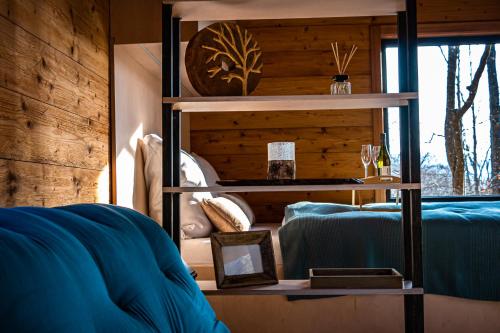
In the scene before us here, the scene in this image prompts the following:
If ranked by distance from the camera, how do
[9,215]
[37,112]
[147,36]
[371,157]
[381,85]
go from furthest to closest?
[381,85]
[371,157]
[147,36]
[37,112]
[9,215]

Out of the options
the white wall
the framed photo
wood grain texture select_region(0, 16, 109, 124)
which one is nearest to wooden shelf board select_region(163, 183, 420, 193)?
the framed photo

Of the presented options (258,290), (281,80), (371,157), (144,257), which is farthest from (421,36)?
(144,257)

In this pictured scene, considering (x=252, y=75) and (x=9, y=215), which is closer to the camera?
(x=9, y=215)

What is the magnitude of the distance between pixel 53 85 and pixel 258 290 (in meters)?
1.03

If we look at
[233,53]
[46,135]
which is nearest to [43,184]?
[46,135]

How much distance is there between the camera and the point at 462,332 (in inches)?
97.8

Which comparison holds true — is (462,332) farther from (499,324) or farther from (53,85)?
(53,85)

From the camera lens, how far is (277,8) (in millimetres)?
2195

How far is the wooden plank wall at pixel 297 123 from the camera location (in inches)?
207

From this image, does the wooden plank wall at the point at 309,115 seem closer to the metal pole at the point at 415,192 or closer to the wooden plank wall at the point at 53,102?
the wooden plank wall at the point at 53,102

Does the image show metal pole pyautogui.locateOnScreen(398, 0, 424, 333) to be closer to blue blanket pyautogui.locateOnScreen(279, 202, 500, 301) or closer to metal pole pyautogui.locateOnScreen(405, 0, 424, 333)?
metal pole pyautogui.locateOnScreen(405, 0, 424, 333)

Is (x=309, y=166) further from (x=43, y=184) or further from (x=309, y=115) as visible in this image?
(x=43, y=184)

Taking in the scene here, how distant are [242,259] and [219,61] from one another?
2.39ft

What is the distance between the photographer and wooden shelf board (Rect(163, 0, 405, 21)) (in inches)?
83.3
